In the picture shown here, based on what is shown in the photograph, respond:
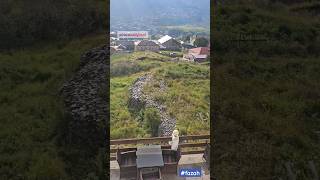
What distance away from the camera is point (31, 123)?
6.89m

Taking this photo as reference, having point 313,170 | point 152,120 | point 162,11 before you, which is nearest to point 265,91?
point 313,170

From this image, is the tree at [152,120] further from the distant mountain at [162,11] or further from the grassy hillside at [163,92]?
the distant mountain at [162,11]

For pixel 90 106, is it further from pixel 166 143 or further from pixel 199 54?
pixel 199 54

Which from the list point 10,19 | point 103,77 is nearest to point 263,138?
point 103,77

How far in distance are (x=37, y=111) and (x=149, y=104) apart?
3.19m

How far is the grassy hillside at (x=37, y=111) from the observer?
614 cm

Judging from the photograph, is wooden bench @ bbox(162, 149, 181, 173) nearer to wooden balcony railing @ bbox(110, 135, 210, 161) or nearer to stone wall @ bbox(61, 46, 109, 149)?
wooden balcony railing @ bbox(110, 135, 210, 161)

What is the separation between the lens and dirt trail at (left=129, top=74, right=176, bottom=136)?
450 centimetres

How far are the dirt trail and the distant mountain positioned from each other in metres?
0.65

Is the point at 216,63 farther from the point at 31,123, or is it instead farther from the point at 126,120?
the point at 126,120

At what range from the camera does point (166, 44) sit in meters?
4.68

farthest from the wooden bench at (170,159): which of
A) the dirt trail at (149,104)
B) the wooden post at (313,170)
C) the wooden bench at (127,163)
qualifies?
the wooden post at (313,170)

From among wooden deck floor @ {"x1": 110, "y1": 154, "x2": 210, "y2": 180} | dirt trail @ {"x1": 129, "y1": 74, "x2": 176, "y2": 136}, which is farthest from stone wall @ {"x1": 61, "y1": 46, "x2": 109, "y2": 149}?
wooden deck floor @ {"x1": 110, "y1": 154, "x2": 210, "y2": 180}

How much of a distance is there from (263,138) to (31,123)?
3642mm
